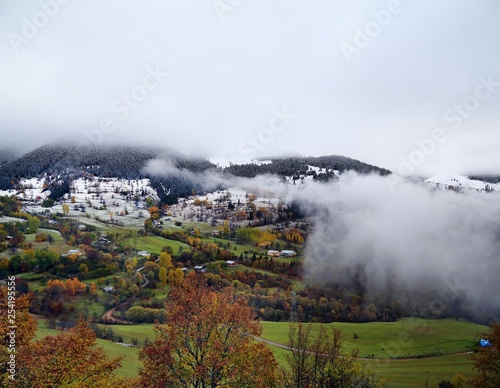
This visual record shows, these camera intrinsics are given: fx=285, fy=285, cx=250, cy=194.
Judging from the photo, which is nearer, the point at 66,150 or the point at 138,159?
the point at 66,150

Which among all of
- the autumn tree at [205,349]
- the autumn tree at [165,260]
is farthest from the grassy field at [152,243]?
the autumn tree at [205,349]

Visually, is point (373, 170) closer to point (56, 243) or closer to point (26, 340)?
point (56, 243)

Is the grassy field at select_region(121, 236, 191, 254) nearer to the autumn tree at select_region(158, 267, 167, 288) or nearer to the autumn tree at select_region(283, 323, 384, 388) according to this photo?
the autumn tree at select_region(158, 267, 167, 288)

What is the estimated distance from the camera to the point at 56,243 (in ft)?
244

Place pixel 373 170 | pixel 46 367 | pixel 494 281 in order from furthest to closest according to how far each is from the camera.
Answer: pixel 373 170 → pixel 494 281 → pixel 46 367

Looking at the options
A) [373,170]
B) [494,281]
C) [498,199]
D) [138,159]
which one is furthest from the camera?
[373,170]

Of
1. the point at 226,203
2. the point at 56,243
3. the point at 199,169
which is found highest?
the point at 199,169

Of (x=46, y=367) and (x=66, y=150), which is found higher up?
(x=66, y=150)

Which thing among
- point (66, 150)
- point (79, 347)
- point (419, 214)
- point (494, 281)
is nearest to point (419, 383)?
point (79, 347)

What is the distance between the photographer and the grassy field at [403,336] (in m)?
57.9

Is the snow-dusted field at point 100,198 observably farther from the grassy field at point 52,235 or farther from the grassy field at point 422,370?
the grassy field at point 422,370

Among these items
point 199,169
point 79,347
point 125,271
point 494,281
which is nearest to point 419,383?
point 79,347

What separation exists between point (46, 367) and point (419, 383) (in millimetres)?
48628

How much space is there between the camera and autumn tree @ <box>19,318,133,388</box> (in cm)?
1482
